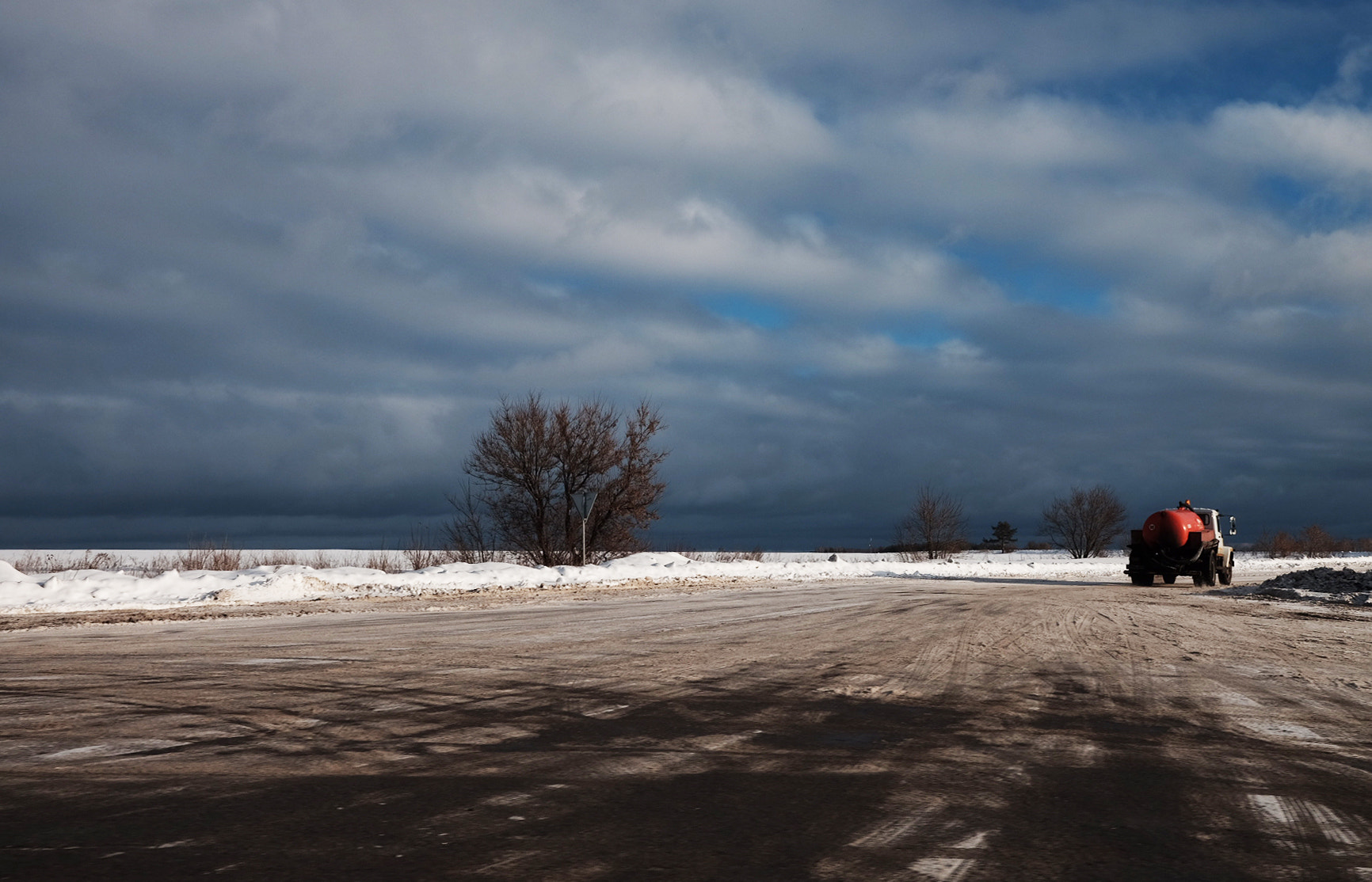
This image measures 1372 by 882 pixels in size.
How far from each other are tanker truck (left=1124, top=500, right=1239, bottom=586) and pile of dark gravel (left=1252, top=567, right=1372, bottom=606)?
6.95 feet

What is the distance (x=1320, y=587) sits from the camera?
27.2 meters

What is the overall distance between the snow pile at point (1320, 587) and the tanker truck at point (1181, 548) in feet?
5.50

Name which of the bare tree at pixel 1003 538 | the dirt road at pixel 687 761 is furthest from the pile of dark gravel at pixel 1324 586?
the bare tree at pixel 1003 538

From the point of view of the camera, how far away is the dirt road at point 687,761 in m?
4.17

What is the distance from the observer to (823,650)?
40.0ft

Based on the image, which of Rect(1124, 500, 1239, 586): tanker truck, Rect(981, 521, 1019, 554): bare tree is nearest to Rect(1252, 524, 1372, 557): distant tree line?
Rect(981, 521, 1019, 554): bare tree

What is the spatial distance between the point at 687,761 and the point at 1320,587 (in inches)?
1085

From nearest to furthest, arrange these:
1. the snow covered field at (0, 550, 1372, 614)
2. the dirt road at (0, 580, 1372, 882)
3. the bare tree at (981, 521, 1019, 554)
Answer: the dirt road at (0, 580, 1372, 882)
the snow covered field at (0, 550, 1372, 614)
the bare tree at (981, 521, 1019, 554)

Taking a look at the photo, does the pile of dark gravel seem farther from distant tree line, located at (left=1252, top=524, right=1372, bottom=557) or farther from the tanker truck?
distant tree line, located at (left=1252, top=524, right=1372, bottom=557)

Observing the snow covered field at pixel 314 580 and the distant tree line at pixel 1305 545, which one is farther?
the distant tree line at pixel 1305 545

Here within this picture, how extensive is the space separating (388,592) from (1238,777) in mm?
22797

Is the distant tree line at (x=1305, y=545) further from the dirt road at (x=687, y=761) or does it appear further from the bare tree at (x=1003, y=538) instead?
the dirt road at (x=687, y=761)

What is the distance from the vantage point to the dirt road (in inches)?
164

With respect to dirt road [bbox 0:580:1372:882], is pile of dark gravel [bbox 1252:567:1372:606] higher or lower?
lower
